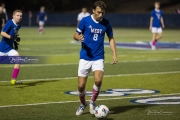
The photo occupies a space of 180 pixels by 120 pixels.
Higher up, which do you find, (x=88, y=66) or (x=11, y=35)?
(x=88, y=66)

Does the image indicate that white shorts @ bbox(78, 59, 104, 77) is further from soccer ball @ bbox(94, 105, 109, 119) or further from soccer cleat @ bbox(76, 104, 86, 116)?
soccer ball @ bbox(94, 105, 109, 119)

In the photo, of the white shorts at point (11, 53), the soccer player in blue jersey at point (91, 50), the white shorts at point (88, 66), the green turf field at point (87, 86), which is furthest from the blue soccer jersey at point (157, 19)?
the white shorts at point (88, 66)

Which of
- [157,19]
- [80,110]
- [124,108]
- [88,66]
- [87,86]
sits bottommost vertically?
[157,19]

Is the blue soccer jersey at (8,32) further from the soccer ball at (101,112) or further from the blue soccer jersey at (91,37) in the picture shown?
the soccer ball at (101,112)

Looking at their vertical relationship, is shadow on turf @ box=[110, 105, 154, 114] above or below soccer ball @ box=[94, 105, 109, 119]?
below

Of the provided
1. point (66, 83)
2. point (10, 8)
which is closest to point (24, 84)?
point (66, 83)

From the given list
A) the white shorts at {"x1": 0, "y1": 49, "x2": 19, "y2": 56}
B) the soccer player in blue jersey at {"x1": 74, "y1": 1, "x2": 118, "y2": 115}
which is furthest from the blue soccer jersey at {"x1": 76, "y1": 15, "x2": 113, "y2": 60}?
the white shorts at {"x1": 0, "y1": 49, "x2": 19, "y2": 56}

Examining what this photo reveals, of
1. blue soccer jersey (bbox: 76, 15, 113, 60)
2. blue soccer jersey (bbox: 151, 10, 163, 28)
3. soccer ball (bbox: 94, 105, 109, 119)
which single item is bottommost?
blue soccer jersey (bbox: 151, 10, 163, 28)

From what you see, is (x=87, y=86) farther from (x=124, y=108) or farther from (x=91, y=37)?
(x=91, y=37)

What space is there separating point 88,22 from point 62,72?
791 cm

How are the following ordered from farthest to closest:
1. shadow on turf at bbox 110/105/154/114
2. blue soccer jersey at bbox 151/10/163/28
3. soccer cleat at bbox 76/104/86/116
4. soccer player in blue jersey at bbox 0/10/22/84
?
blue soccer jersey at bbox 151/10/163/28 → soccer player in blue jersey at bbox 0/10/22/84 → shadow on turf at bbox 110/105/154/114 → soccer cleat at bbox 76/104/86/116

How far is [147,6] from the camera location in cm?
7869

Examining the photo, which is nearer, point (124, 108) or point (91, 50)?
point (91, 50)

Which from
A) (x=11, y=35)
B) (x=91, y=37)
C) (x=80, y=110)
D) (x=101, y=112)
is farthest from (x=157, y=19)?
(x=101, y=112)
